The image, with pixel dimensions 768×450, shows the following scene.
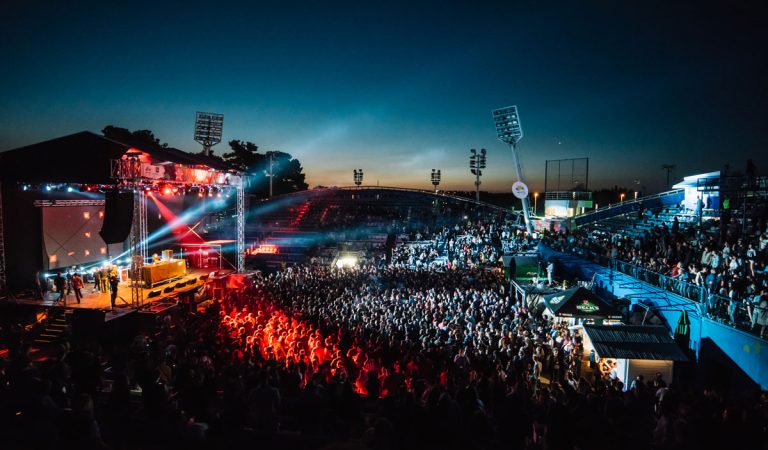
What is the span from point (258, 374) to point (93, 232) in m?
17.6

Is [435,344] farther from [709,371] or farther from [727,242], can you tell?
[727,242]

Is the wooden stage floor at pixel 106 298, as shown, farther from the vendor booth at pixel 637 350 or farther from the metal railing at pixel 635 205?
the metal railing at pixel 635 205

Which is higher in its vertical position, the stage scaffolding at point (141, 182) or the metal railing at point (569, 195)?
the metal railing at point (569, 195)

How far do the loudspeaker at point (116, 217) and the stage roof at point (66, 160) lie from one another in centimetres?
118

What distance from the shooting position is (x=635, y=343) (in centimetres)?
794

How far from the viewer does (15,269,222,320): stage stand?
13.6m

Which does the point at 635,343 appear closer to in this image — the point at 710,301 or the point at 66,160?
the point at 710,301

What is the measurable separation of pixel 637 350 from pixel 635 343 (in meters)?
0.16

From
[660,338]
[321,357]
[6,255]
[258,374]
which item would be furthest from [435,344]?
[6,255]

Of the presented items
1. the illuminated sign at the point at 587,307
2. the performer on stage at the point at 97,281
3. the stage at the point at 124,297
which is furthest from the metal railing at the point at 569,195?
the performer on stage at the point at 97,281

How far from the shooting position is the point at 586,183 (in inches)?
1281

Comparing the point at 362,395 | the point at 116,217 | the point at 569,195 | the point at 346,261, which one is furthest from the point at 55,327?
the point at 569,195

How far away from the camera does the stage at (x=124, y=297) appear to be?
1359 cm

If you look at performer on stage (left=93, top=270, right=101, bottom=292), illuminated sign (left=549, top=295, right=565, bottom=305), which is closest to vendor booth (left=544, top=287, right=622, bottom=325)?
illuminated sign (left=549, top=295, right=565, bottom=305)
